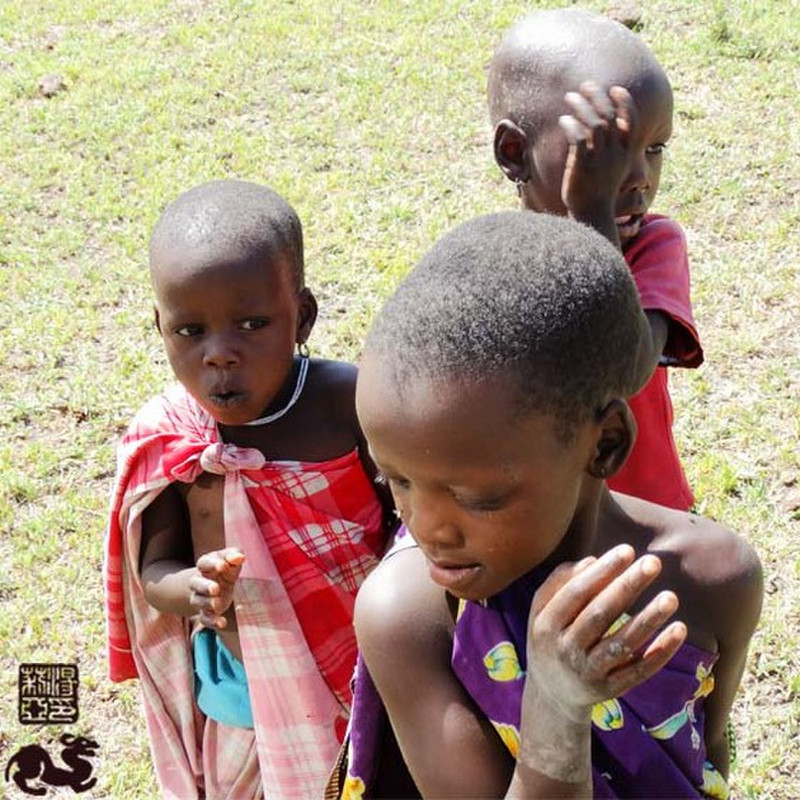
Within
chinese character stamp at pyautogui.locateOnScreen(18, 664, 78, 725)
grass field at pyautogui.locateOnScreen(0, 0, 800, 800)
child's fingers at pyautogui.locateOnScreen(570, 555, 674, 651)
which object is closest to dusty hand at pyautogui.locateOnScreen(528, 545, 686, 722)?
child's fingers at pyautogui.locateOnScreen(570, 555, 674, 651)

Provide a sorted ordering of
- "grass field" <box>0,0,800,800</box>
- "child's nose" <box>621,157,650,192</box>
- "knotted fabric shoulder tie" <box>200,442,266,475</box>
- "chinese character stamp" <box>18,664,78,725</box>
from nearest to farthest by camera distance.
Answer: "child's nose" <box>621,157,650,192</box> → "knotted fabric shoulder tie" <box>200,442,266,475</box> → "chinese character stamp" <box>18,664,78,725</box> → "grass field" <box>0,0,800,800</box>

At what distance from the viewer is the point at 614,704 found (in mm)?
1648

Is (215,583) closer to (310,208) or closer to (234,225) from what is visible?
(234,225)

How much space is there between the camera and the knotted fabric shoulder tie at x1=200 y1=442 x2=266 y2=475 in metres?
2.45

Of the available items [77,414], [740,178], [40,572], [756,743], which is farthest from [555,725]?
[740,178]

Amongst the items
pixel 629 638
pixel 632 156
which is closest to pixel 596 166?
pixel 632 156

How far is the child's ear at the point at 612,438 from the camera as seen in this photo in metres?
1.58

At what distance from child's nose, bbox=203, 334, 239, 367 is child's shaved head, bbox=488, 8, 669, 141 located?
76cm

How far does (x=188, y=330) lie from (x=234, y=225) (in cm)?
23

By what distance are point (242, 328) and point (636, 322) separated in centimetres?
99

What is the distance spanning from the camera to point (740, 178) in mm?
5680

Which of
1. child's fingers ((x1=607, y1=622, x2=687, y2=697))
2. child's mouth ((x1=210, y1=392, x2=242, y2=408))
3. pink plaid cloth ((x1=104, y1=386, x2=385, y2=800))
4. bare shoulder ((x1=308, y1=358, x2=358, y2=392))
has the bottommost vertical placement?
pink plaid cloth ((x1=104, y1=386, x2=385, y2=800))

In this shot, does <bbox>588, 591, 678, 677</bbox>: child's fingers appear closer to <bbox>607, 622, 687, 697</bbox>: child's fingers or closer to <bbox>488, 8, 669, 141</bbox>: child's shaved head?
<bbox>607, 622, 687, 697</bbox>: child's fingers

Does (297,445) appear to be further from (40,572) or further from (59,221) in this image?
(59,221)
